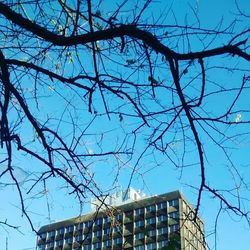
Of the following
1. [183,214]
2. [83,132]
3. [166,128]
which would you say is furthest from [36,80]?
[183,214]

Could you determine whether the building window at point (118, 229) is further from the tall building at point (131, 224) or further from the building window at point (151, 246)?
the building window at point (151, 246)

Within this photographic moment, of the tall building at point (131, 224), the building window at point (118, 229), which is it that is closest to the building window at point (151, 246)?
the tall building at point (131, 224)

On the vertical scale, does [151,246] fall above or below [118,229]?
above

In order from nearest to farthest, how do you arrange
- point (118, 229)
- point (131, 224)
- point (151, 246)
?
1. point (118, 229)
2. point (131, 224)
3. point (151, 246)

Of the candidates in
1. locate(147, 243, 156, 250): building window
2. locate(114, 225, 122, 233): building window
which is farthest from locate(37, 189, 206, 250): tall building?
locate(147, 243, 156, 250): building window

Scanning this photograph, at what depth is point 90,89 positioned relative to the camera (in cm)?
273

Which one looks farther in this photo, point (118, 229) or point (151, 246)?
point (151, 246)

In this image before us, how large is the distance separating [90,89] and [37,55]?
1.81ft

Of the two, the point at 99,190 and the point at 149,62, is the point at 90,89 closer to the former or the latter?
the point at 149,62

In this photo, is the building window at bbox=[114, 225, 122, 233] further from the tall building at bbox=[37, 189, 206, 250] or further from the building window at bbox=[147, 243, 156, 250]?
the building window at bbox=[147, 243, 156, 250]

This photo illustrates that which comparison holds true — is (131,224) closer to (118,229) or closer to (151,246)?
(118,229)

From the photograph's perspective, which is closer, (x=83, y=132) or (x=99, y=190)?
(x=83, y=132)

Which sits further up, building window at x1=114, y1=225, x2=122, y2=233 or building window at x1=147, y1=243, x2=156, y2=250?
building window at x1=147, y1=243, x2=156, y2=250

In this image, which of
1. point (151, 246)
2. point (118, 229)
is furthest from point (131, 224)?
point (151, 246)
